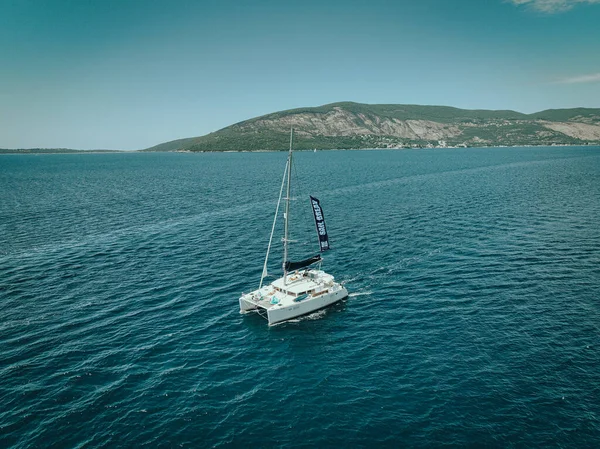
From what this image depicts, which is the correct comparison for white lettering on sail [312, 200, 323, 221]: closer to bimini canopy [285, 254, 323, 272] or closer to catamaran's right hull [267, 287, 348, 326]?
bimini canopy [285, 254, 323, 272]

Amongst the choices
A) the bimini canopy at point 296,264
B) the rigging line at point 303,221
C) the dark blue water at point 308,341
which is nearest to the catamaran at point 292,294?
the bimini canopy at point 296,264

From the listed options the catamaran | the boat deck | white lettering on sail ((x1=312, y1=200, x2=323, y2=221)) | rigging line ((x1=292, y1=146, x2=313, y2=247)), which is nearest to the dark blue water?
the catamaran

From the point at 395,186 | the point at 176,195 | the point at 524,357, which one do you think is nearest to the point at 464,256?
the point at 524,357

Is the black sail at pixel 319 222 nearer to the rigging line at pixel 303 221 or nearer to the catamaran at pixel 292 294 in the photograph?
the catamaran at pixel 292 294

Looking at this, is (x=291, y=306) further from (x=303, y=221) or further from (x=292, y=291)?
(x=303, y=221)

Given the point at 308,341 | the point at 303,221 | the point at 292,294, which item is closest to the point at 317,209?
the point at 292,294

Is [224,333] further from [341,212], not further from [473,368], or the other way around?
[341,212]
